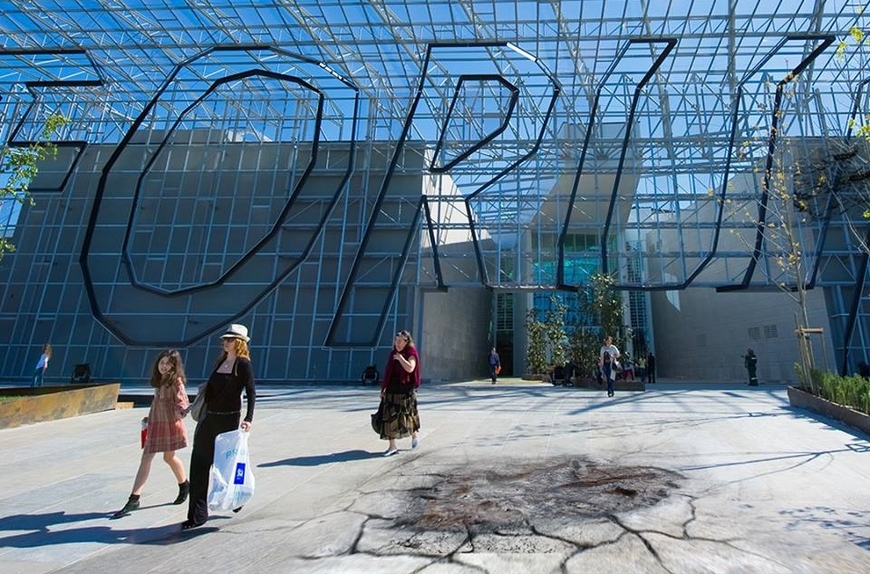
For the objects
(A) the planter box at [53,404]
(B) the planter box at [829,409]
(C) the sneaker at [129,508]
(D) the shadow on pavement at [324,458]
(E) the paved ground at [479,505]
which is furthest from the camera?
(A) the planter box at [53,404]

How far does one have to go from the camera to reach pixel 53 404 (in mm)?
8258

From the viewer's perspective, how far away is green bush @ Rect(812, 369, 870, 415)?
672 centimetres

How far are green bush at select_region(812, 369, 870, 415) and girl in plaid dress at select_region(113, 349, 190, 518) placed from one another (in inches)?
345

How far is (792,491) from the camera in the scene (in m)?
3.79

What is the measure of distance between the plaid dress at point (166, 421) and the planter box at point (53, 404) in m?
6.01

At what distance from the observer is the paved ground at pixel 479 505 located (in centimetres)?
267

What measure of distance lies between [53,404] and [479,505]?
872cm

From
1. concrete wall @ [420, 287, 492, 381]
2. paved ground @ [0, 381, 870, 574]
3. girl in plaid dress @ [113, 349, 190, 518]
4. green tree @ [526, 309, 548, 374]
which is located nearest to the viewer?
paved ground @ [0, 381, 870, 574]

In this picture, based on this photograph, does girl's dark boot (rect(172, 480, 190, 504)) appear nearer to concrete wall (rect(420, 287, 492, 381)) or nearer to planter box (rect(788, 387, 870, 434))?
planter box (rect(788, 387, 870, 434))

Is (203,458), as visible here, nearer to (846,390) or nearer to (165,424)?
(165,424)

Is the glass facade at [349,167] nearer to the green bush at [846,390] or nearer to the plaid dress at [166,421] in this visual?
the green bush at [846,390]

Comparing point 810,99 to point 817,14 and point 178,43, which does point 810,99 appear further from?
point 178,43

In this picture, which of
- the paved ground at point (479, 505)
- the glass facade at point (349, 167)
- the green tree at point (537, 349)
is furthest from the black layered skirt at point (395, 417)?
the green tree at point (537, 349)

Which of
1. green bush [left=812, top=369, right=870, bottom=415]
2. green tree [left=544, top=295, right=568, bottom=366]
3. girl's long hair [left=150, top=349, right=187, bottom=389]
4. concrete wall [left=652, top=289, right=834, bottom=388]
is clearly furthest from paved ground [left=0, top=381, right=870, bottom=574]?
green tree [left=544, top=295, right=568, bottom=366]
